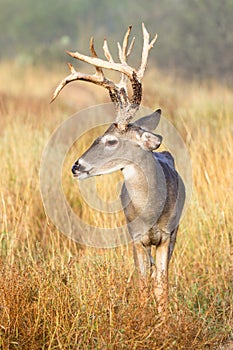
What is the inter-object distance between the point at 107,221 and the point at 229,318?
1.59 m

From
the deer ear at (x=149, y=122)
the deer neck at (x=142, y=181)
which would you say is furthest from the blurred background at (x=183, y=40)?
the deer neck at (x=142, y=181)

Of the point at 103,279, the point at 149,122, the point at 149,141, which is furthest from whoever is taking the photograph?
the point at 149,122

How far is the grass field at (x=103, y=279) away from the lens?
148 inches

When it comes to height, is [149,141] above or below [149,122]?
below

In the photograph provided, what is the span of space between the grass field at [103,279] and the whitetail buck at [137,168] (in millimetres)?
222

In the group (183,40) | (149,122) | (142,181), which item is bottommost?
(142,181)

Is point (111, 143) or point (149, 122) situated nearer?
point (111, 143)

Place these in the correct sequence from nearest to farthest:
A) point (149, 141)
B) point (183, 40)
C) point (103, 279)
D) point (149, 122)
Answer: point (103, 279) → point (149, 141) → point (149, 122) → point (183, 40)

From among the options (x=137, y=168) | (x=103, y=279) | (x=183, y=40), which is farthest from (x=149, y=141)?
(x=183, y=40)

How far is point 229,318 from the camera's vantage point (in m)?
4.33

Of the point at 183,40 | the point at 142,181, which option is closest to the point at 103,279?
the point at 142,181

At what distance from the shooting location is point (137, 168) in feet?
14.4

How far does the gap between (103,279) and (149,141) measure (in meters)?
0.89

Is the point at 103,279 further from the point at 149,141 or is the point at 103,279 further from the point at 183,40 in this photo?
the point at 183,40
